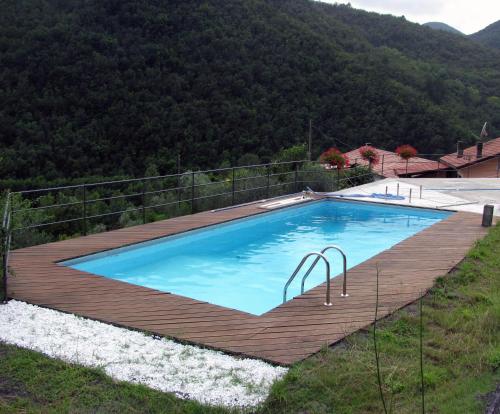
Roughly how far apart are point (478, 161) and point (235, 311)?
1967 cm

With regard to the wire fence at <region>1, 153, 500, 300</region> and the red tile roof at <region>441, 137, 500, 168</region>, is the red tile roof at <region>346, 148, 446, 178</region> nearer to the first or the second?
the red tile roof at <region>441, 137, 500, 168</region>

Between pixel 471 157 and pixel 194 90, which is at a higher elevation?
pixel 194 90

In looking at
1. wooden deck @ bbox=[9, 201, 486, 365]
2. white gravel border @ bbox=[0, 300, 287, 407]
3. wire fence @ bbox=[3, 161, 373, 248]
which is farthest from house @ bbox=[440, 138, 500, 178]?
white gravel border @ bbox=[0, 300, 287, 407]

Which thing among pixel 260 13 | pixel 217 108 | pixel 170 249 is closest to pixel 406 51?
pixel 260 13

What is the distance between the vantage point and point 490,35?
5559cm

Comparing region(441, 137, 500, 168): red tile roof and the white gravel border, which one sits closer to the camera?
the white gravel border

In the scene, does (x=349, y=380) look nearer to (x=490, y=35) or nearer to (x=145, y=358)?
(x=145, y=358)

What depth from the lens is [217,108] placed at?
29297 mm

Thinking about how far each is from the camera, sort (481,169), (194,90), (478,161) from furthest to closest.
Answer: (194,90) < (481,169) < (478,161)

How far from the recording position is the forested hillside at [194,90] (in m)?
25.8

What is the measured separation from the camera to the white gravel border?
302cm

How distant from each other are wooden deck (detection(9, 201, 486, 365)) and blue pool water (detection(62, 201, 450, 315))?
41 centimetres

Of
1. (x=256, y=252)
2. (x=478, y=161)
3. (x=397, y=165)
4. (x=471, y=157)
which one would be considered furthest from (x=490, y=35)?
(x=256, y=252)

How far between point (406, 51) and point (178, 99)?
23061mm
